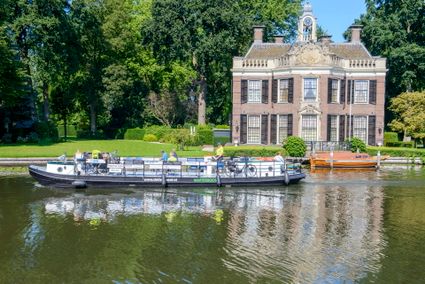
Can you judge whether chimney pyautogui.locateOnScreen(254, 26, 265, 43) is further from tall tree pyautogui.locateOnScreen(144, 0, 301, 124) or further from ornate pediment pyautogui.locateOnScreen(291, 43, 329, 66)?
ornate pediment pyautogui.locateOnScreen(291, 43, 329, 66)

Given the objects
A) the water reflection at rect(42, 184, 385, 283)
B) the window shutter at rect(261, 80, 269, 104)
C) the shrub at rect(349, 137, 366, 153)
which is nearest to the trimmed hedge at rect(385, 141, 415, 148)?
the shrub at rect(349, 137, 366, 153)

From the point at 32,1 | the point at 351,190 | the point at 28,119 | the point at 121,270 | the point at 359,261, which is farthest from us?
the point at 28,119

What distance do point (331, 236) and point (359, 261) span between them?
3261mm

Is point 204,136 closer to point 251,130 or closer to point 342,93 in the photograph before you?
point 251,130

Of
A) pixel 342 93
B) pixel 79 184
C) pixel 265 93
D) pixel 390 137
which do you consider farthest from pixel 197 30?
pixel 79 184

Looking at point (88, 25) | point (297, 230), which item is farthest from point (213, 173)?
point (88, 25)

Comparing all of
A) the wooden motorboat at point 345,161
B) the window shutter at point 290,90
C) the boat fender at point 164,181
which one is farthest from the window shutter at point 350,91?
the boat fender at point 164,181

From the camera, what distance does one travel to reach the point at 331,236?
66.0 ft

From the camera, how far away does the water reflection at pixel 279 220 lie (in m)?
16.2

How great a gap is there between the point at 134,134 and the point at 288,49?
2336 centimetres

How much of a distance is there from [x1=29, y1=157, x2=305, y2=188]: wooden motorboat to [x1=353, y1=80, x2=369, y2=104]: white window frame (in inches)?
883

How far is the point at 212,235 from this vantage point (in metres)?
20.0

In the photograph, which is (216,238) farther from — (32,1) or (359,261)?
(32,1)

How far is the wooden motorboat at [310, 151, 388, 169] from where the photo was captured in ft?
144
